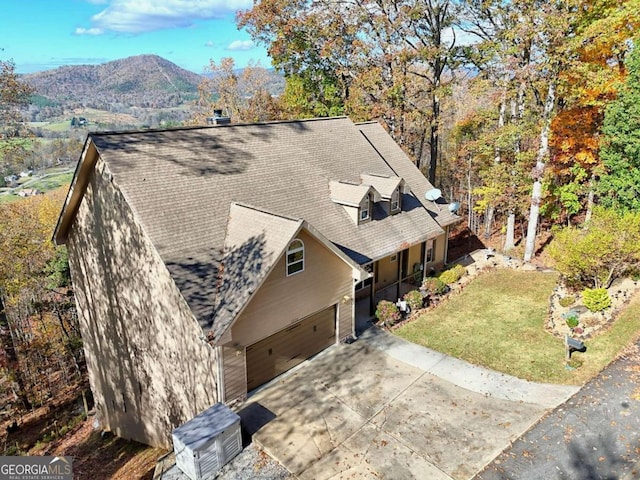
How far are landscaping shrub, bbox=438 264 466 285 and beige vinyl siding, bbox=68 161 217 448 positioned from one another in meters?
14.2

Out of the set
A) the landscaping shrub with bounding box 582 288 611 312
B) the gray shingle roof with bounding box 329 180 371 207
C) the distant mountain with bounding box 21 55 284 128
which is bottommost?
the landscaping shrub with bounding box 582 288 611 312

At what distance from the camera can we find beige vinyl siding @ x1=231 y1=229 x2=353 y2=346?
1363 cm

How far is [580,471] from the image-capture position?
10680mm

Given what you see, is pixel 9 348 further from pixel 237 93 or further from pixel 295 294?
pixel 237 93

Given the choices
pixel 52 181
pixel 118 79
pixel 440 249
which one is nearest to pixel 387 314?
pixel 440 249

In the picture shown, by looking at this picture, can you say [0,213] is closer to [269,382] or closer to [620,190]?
[269,382]

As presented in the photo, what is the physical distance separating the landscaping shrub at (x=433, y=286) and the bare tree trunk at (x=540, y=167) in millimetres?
7595

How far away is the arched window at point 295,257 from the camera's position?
46.6 feet

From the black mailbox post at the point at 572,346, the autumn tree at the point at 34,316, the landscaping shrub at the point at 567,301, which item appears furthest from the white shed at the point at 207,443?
the autumn tree at the point at 34,316

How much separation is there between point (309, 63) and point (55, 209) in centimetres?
2926

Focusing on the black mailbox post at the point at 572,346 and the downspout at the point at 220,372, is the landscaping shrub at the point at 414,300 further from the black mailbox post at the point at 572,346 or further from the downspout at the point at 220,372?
the downspout at the point at 220,372

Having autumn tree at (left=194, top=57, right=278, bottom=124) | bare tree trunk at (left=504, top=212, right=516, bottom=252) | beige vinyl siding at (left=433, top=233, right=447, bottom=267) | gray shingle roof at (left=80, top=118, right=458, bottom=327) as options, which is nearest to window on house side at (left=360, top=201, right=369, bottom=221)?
gray shingle roof at (left=80, top=118, right=458, bottom=327)

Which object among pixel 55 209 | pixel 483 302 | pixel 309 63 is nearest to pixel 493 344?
pixel 483 302

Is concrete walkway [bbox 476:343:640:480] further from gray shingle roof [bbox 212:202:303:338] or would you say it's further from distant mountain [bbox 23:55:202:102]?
distant mountain [bbox 23:55:202:102]
